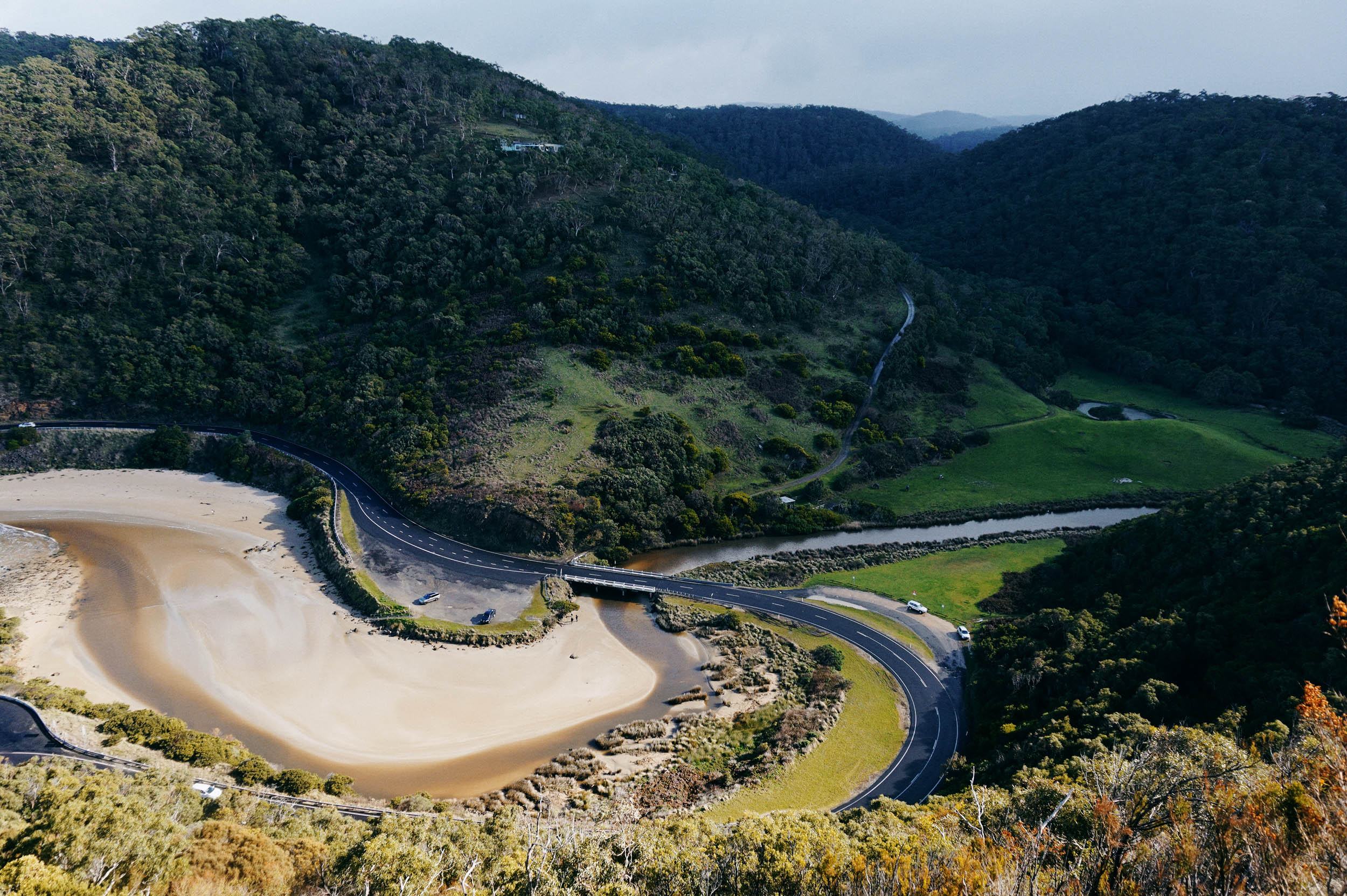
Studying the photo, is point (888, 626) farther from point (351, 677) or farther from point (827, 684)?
point (351, 677)

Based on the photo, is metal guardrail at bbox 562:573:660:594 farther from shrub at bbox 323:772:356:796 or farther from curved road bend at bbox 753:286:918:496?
shrub at bbox 323:772:356:796

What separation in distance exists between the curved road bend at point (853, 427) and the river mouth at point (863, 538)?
7828 mm

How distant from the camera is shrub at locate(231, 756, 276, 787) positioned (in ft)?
118

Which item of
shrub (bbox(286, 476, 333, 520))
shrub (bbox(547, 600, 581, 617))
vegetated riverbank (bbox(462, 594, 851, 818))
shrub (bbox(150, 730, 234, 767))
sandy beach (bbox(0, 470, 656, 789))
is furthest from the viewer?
shrub (bbox(286, 476, 333, 520))

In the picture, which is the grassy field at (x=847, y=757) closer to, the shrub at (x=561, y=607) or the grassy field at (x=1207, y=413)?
the shrub at (x=561, y=607)

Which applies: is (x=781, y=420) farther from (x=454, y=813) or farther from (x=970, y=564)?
(x=454, y=813)

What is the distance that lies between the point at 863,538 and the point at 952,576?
11.7 m

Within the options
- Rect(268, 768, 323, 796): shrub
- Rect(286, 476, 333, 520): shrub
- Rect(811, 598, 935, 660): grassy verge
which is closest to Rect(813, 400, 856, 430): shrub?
Rect(811, 598, 935, 660): grassy verge

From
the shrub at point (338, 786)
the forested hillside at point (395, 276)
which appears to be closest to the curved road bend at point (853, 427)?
the forested hillside at point (395, 276)

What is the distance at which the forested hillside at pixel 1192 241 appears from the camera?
109m

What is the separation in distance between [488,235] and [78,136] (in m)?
60.0

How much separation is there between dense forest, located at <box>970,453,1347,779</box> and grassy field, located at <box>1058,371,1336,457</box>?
48.9 meters

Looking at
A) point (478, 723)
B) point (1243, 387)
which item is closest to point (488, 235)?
point (478, 723)

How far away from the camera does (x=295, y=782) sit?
35844 millimetres
